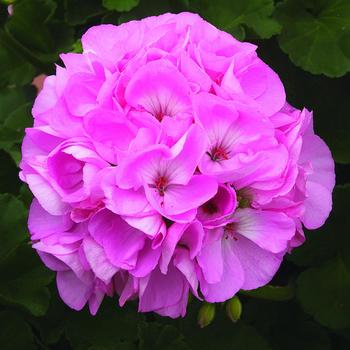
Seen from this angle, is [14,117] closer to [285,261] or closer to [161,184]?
[285,261]

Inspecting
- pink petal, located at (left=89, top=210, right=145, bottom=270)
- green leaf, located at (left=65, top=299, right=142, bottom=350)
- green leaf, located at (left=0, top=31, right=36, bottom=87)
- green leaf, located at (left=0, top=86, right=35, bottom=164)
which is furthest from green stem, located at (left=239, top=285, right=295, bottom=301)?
green leaf, located at (left=0, top=31, right=36, bottom=87)

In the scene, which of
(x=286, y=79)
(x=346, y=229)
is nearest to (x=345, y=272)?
(x=346, y=229)

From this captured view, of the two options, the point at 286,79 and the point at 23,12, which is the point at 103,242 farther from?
the point at 23,12

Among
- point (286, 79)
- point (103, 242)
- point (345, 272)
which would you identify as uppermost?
point (103, 242)

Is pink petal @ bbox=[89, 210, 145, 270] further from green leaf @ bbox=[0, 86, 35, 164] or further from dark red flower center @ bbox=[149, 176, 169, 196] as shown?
green leaf @ bbox=[0, 86, 35, 164]

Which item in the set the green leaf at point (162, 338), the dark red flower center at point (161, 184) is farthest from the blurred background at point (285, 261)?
the dark red flower center at point (161, 184)

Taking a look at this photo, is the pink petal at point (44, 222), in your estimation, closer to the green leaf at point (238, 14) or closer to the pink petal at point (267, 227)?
the pink petal at point (267, 227)
